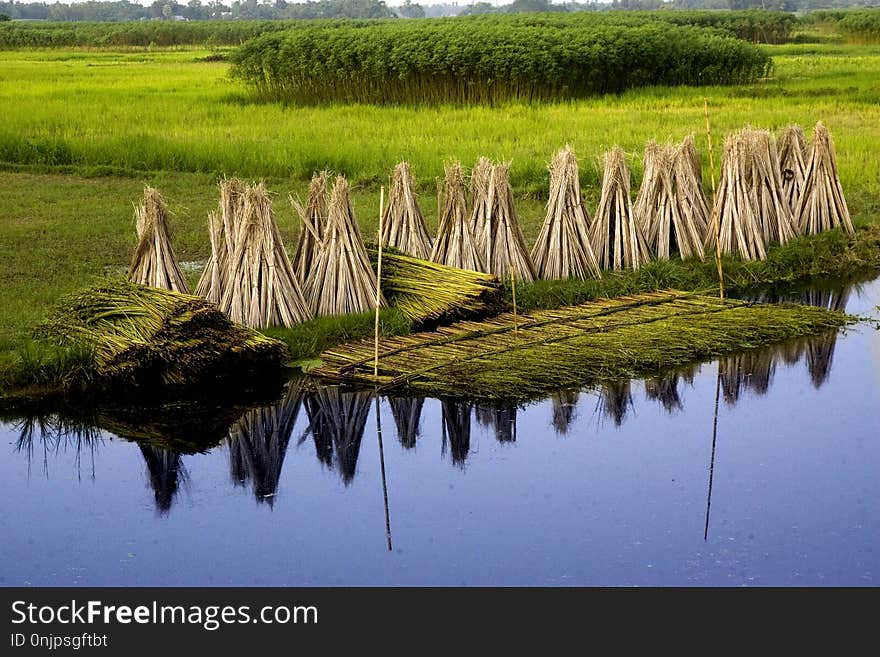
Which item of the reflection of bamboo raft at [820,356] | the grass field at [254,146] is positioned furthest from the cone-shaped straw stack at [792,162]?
the reflection of bamboo raft at [820,356]

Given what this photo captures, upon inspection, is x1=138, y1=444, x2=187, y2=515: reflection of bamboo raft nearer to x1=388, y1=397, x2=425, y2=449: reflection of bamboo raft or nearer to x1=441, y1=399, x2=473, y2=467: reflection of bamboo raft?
x1=388, y1=397, x2=425, y2=449: reflection of bamboo raft

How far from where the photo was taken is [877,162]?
15.1 meters

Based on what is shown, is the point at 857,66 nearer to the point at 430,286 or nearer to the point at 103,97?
the point at 103,97

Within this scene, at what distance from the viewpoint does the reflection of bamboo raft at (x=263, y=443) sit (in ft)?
21.1

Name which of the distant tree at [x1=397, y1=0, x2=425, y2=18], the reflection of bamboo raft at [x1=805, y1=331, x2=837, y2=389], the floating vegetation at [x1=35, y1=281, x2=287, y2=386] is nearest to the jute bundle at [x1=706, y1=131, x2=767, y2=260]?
the reflection of bamboo raft at [x1=805, y1=331, x2=837, y2=389]

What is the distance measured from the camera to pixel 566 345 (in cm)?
834

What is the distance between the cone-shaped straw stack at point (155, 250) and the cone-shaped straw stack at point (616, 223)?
12.0ft

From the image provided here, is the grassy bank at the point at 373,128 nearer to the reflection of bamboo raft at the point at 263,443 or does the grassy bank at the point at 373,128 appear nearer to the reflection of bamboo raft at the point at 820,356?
the reflection of bamboo raft at the point at 820,356

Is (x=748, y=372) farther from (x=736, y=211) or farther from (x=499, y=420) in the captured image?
(x=736, y=211)

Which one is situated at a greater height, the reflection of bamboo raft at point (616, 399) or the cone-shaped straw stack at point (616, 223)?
the cone-shaped straw stack at point (616, 223)

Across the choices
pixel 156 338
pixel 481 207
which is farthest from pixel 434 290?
pixel 156 338

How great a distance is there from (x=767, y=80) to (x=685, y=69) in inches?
93.5

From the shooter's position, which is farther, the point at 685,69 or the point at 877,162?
the point at 685,69

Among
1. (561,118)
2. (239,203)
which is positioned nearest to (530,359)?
(239,203)
